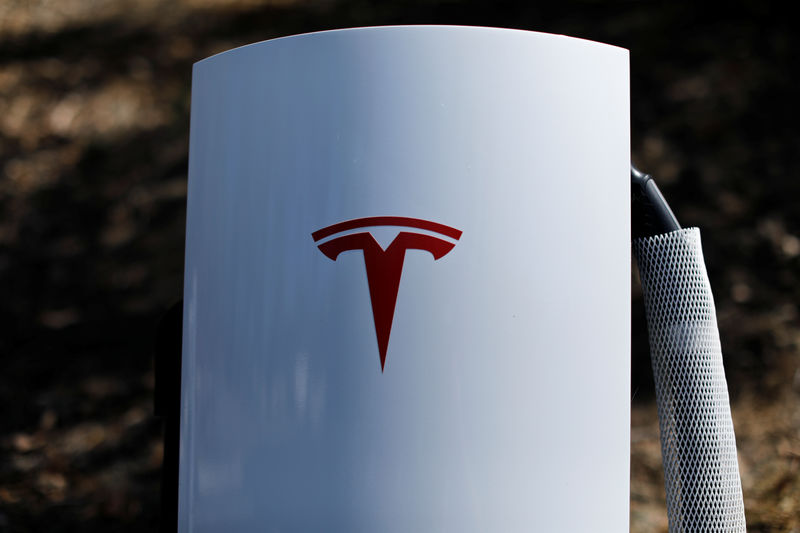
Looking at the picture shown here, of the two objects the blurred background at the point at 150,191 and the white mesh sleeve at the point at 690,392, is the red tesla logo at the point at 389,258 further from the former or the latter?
the blurred background at the point at 150,191

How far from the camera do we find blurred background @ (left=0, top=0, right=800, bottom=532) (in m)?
2.54

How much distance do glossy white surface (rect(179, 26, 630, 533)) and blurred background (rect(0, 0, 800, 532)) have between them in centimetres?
154

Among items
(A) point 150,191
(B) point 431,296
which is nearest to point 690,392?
(B) point 431,296

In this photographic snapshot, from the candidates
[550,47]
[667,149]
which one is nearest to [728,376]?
[667,149]

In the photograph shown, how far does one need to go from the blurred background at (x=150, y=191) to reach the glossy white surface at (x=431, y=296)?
5.07 feet

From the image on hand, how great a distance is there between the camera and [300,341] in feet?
3.38

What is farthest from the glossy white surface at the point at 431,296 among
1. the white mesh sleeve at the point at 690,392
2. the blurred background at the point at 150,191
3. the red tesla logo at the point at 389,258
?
the blurred background at the point at 150,191

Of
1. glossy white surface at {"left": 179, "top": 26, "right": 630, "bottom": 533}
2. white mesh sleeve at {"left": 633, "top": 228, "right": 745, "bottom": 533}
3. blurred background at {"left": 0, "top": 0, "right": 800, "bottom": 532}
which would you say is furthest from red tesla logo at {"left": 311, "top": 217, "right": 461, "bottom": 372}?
blurred background at {"left": 0, "top": 0, "right": 800, "bottom": 532}

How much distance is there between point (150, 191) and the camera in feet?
8.87

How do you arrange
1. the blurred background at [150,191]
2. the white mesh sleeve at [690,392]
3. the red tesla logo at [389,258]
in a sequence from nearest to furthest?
the red tesla logo at [389,258] → the white mesh sleeve at [690,392] → the blurred background at [150,191]

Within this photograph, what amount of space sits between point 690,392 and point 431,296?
493 millimetres

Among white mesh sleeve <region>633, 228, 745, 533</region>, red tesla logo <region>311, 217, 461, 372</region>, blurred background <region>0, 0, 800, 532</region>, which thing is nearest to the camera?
red tesla logo <region>311, 217, 461, 372</region>

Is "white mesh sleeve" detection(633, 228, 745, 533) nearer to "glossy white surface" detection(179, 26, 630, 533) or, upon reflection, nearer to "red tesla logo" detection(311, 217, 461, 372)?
"glossy white surface" detection(179, 26, 630, 533)

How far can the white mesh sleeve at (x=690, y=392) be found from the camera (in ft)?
3.98
